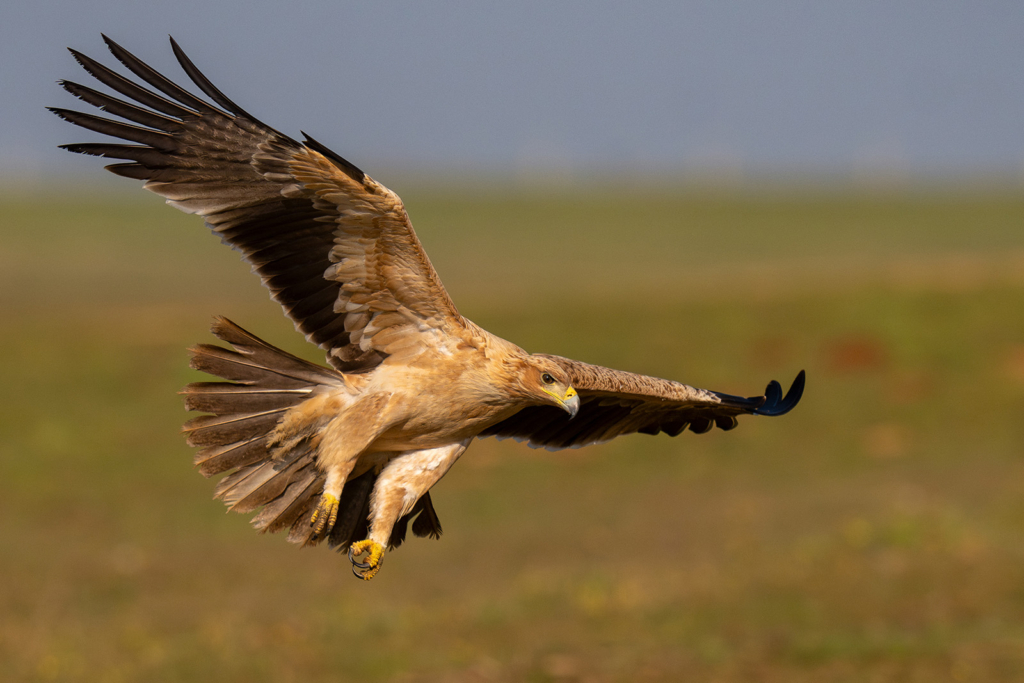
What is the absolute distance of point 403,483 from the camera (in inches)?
289

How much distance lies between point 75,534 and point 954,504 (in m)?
12.7

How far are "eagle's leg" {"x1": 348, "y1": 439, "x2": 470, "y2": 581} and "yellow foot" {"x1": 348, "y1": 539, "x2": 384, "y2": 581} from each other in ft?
0.21

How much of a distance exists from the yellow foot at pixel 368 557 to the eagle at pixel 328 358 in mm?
12

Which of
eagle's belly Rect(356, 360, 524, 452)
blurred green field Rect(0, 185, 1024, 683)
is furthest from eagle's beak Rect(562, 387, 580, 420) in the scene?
blurred green field Rect(0, 185, 1024, 683)

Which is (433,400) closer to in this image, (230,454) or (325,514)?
(325,514)

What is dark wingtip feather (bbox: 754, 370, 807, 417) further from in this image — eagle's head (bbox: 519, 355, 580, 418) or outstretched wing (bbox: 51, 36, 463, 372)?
outstretched wing (bbox: 51, 36, 463, 372)

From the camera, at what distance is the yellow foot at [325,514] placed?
6805 mm

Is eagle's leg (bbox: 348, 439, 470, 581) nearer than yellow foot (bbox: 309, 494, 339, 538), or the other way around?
yellow foot (bbox: 309, 494, 339, 538)

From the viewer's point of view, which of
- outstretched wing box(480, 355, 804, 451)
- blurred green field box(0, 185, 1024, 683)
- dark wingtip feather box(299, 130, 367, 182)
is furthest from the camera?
blurred green field box(0, 185, 1024, 683)

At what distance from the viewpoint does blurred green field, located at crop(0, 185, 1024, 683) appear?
1037cm

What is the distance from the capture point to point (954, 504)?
16.9 m

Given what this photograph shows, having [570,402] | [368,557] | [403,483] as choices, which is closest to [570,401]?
[570,402]

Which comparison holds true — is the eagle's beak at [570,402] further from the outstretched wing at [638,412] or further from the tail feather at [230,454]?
the tail feather at [230,454]

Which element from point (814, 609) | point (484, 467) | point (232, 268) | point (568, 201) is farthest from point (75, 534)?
point (568, 201)
